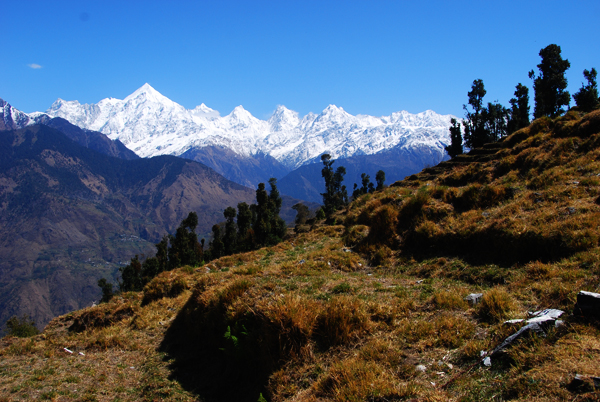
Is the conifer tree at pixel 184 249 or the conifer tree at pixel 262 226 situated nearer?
the conifer tree at pixel 262 226

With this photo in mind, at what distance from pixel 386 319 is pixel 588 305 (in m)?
3.88

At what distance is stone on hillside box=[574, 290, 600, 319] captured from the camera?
554 centimetres

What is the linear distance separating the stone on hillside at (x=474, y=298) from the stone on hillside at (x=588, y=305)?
2150mm

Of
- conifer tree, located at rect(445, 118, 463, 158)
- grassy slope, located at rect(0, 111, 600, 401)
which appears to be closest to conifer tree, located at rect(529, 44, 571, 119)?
conifer tree, located at rect(445, 118, 463, 158)

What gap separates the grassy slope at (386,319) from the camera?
218 inches

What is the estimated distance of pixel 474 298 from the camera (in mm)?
7887

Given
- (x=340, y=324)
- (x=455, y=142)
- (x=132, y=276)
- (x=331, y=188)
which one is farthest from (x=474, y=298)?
(x=331, y=188)

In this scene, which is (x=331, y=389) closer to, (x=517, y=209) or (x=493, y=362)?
(x=493, y=362)

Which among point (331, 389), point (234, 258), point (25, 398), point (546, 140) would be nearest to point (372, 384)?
point (331, 389)

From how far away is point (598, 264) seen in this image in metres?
7.50

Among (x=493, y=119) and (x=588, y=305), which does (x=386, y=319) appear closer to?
(x=588, y=305)

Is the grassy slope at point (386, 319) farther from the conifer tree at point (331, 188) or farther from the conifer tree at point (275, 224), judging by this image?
the conifer tree at point (331, 188)

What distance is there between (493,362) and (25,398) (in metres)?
10.5

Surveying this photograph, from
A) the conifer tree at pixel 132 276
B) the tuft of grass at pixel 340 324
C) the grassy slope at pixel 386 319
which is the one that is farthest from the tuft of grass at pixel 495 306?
the conifer tree at pixel 132 276
